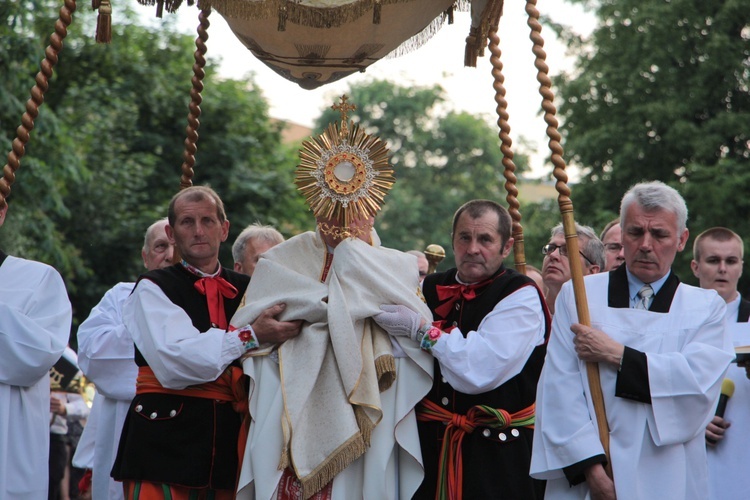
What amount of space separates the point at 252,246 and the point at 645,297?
10.1 ft

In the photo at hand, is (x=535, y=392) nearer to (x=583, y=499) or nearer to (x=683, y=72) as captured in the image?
(x=583, y=499)

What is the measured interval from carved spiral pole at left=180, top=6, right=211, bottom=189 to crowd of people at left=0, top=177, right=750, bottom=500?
2.47 feet

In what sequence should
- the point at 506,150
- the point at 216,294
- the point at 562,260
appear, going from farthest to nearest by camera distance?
the point at 562,260 < the point at 506,150 < the point at 216,294

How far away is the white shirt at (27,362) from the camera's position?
18.8 feet

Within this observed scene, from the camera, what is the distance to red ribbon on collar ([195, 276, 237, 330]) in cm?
580

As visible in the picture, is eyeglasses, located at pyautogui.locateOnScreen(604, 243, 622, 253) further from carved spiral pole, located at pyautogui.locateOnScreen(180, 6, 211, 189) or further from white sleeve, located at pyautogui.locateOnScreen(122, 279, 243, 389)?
white sleeve, located at pyautogui.locateOnScreen(122, 279, 243, 389)

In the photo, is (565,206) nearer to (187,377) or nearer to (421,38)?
(421,38)

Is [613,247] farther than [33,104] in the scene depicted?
Yes

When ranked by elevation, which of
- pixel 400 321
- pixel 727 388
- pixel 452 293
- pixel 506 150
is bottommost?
pixel 727 388


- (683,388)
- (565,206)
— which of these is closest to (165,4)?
(565,206)

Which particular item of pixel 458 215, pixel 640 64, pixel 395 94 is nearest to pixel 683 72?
pixel 640 64

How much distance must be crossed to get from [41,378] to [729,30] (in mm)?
16399

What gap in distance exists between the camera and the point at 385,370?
545 cm

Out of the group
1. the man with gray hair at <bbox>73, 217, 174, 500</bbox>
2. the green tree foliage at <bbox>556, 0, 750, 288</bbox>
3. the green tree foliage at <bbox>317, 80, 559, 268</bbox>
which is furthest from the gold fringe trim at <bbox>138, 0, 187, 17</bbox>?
the green tree foliage at <bbox>317, 80, 559, 268</bbox>
